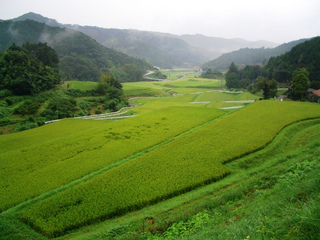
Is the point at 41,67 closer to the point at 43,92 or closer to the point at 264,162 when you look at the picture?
the point at 43,92

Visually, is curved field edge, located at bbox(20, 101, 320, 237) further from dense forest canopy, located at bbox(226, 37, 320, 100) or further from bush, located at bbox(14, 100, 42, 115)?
bush, located at bbox(14, 100, 42, 115)

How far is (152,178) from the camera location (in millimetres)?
10062

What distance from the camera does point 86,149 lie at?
573 inches

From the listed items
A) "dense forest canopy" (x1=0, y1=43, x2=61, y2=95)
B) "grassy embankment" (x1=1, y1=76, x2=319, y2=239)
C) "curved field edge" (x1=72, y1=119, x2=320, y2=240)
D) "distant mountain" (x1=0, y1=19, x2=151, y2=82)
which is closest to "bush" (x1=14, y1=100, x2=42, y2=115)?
"dense forest canopy" (x1=0, y1=43, x2=61, y2=95)

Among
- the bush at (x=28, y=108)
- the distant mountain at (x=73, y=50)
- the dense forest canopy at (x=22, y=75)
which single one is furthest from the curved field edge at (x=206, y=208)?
the distant mountain at (x=73, y=50)

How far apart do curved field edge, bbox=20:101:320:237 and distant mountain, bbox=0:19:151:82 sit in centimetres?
6704

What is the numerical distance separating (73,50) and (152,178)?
92.3 metres

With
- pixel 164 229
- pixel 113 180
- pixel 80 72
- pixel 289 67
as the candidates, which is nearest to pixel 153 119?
pixel 113 180

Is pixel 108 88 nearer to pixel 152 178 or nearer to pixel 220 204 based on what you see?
pixel 152 178

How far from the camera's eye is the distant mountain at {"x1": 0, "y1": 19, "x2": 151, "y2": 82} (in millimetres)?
75812

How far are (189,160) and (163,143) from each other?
3745mm

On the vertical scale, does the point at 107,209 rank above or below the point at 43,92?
below

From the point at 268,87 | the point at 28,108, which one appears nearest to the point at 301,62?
the point at 268,87

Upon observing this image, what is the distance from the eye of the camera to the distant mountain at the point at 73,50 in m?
75.8
